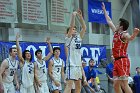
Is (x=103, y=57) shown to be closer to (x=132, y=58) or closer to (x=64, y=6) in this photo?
(x=64, y=6)

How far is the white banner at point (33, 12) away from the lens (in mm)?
16234

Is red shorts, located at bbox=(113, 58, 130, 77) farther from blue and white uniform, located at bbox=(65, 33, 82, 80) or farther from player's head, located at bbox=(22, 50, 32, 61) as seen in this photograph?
player's head, located at bbox=(22, 50, 32, 61)

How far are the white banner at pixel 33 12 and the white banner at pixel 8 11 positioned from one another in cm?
50

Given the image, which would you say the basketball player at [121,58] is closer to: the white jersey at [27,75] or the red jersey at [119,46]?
the red jersey at [119,46]

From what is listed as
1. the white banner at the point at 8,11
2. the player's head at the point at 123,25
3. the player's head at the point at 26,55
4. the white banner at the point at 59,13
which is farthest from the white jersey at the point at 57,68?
the white banner at the point at 59,13

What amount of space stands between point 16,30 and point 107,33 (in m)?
6.65

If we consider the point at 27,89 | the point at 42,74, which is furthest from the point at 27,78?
the point at 42,74

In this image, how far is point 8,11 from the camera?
15406mm

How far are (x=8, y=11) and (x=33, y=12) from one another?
4.22ft

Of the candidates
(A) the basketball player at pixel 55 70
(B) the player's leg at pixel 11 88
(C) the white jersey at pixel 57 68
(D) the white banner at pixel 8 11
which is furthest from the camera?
(D) the white banner at pixel 8 11

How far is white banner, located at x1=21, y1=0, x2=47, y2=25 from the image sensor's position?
53.3 feet

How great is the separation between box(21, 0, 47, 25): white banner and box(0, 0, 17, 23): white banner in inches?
19.7

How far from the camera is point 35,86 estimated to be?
13.2 metres

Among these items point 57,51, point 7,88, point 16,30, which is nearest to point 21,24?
point 16,30
